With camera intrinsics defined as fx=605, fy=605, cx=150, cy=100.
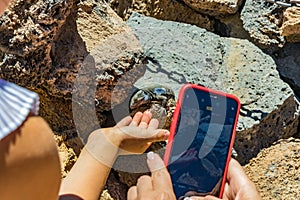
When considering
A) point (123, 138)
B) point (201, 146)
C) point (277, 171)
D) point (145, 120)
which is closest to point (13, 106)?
point (123, 138)

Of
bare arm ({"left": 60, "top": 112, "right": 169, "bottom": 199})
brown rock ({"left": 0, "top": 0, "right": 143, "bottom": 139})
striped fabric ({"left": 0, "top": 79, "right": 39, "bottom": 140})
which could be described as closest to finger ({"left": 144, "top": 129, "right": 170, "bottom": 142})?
bare arm ({"left": 60, "top": 112, "right": 169, "bottom": 199})

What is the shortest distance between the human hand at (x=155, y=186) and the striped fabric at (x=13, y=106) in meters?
0.49

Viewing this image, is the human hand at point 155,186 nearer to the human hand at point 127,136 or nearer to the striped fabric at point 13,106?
the human hand at point 127,136

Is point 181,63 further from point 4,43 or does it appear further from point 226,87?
point 4,43

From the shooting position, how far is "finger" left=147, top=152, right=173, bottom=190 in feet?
3.35

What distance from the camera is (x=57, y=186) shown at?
0.55m

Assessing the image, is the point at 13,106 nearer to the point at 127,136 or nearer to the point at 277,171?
the point at 127,136

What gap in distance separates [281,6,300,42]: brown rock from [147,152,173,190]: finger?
0.79m

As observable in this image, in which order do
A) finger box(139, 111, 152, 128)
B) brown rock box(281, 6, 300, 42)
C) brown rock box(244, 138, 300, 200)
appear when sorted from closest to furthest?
finger box(139, 111, 152, 128)
brown rock box(244, 138, 300, 200)
brown rock box(281, 6, 300, 42)

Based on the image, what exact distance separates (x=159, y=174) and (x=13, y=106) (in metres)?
0.58

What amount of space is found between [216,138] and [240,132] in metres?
0.42

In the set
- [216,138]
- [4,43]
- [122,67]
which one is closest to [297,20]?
[122,67]

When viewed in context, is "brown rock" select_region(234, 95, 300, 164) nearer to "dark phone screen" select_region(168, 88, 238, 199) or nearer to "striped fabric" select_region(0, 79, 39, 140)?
"dark phone screen" select_region(168, 88, 238, 199)

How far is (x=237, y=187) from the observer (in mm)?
1142
